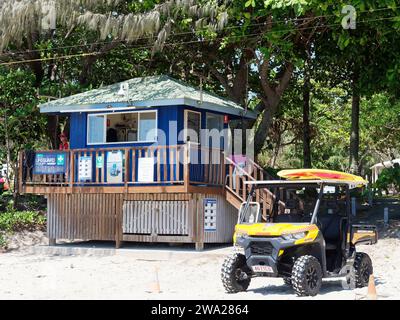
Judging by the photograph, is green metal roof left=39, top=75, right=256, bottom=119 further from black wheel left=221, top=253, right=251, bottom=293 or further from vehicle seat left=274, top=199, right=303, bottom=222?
black wheel left=221, top=253, right=251, bottom=293

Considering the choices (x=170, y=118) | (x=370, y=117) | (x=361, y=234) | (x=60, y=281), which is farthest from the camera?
(x=370, y=117)

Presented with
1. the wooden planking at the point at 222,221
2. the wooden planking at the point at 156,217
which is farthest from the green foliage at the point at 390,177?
the wooden planking at the point at 156,217

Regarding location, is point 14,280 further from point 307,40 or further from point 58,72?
point 58,72

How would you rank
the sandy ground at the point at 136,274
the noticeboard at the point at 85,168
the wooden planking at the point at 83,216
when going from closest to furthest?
the sandy ground at the point at 136,274 < the noticeboard at the point at 85,168 < the wooden planking at the point at 83,216

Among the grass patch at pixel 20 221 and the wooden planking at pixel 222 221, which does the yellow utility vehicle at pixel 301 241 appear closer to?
the wooden planking at pixel 222 221

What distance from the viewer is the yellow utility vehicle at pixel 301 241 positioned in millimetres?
11508

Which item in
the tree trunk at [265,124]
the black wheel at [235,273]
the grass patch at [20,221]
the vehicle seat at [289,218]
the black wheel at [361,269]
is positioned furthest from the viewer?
the tree trunk at [265,124]

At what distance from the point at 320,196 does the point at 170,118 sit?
28.2 ft

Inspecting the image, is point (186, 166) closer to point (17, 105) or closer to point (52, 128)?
point (17, 105)

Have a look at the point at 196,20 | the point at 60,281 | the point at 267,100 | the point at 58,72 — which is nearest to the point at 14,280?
the point at 60,281

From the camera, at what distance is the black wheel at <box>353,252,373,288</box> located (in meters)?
12.5

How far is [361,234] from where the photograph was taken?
12.7 meters

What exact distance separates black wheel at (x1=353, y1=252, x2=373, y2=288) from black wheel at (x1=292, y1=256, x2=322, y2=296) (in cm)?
122

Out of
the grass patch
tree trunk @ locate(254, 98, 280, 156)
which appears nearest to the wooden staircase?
tree trunk @ locate(254, 98, 280, 156)
